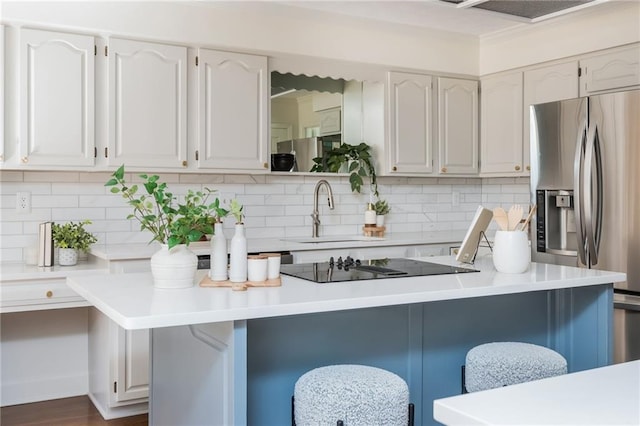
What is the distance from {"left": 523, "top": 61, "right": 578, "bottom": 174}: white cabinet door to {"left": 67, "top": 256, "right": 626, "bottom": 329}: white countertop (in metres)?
2.11

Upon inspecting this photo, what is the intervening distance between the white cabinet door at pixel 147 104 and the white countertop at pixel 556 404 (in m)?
2.98

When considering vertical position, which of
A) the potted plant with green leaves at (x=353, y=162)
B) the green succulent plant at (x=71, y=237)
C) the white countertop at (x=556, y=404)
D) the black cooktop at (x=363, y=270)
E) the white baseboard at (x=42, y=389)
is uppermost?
the potted plant with green leaves at (x=353, y=162)

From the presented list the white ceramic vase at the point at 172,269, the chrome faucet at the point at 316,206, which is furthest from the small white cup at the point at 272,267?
the chrome faucet at the point at 316,206

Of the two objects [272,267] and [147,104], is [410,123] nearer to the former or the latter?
[147,104]

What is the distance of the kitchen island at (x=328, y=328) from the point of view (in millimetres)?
A: 1858

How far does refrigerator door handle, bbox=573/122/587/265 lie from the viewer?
3512mm

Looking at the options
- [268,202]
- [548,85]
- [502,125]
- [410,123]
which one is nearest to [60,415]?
[268,202]

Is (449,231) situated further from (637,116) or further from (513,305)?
(513,305)

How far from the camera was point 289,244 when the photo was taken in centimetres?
399

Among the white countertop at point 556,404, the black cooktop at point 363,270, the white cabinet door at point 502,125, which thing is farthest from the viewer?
the white cabinet door at point 502,125

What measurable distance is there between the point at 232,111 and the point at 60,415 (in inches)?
80.3

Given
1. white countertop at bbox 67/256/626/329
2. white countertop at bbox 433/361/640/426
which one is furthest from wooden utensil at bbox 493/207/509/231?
white countertop at bbox 433/361/640/426

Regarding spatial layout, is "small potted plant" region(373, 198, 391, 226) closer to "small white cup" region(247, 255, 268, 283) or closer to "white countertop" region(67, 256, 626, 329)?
"white countertop" region(67, 256, 626, 329)

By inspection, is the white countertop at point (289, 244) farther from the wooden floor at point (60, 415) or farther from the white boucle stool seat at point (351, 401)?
the white boucle stool seat at point (351, 401)
